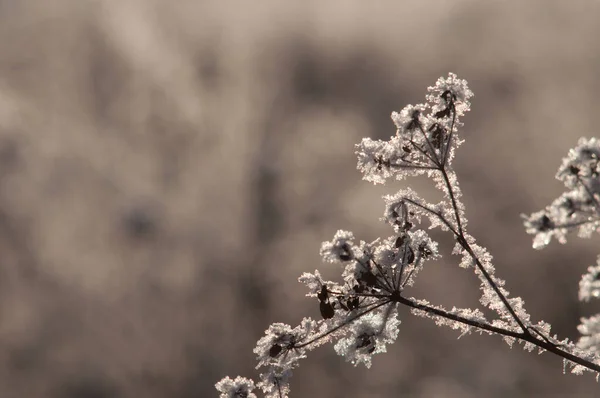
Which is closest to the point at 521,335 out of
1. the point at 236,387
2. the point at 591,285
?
the point at 591,285

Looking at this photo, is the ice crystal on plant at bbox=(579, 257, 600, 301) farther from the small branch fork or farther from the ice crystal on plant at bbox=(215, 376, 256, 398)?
the ice crystal on plant at bbox=(215, 376, 256, 398)

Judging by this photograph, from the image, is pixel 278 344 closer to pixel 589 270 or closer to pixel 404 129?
pixel 404 129

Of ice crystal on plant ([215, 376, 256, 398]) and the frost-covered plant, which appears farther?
ice crystal on plant ([215, 376, 256, 398])

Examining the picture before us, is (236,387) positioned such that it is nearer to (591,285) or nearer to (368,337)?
(368,337)

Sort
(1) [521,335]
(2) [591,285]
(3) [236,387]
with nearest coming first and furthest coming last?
(2) [591,285] < (1) [521,335] < (3) [236,387]

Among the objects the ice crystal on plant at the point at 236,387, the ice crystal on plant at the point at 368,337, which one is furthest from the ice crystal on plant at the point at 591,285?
the ice crystal on plant at the point at 236,387

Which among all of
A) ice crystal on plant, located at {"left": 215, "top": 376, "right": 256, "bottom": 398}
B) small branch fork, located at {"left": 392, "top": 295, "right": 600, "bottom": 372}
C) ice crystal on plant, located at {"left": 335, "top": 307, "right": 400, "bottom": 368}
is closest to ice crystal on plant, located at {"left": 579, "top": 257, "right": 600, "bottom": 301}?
small branch fork, located at {"left": 392, "top": 295, "right": 600, "bottom": 372}

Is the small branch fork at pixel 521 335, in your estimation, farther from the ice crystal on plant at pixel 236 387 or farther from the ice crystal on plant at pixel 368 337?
the ice crystal on plant at pixel 236 387

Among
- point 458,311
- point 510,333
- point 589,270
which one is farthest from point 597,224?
point 458,311
